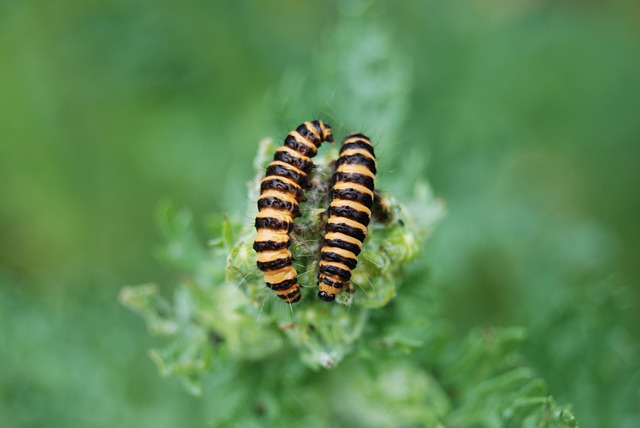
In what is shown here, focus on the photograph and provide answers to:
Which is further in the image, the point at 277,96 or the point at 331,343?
the point at 277,96

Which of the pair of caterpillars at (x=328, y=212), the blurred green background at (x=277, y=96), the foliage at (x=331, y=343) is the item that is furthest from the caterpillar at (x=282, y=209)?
the blurred green background at (x=277, y=96)

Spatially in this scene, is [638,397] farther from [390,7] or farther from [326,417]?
[390,7]

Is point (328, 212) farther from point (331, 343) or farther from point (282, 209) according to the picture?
point (331, 343)

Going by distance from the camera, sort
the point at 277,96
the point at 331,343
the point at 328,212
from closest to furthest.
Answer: the point at 328,212 → the point at 331,343 → the point at 277,96

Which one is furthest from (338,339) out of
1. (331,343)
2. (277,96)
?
(277,96)

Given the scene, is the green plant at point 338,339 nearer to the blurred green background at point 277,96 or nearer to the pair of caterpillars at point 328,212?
the pair of caterpillars at point 328,212

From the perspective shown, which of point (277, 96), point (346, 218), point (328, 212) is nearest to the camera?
point (346, 218)

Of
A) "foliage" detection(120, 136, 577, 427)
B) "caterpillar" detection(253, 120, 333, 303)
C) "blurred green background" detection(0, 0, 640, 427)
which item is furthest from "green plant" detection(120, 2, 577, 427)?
"blurred green background" detection(0, 0, 640, 427)
